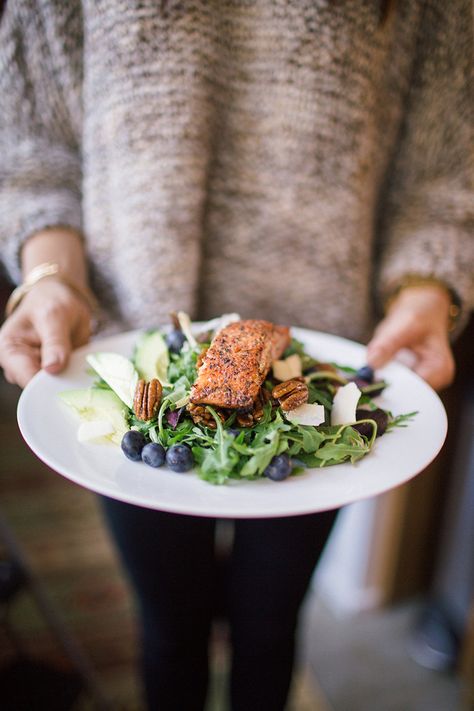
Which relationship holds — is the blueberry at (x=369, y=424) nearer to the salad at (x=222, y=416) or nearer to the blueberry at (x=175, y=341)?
the salad at (x=222, y=416)

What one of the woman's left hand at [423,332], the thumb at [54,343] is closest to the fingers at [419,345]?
the woman's left hand at [423,332]

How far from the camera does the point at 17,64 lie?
1.08m

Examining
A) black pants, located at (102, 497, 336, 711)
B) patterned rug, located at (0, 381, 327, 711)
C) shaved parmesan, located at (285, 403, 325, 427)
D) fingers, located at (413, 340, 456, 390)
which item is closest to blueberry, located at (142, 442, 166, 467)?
shaved parmesan, located at (285, 403, 325, 427)

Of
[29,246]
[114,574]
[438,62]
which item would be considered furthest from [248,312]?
[114,574]

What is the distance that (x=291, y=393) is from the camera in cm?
88

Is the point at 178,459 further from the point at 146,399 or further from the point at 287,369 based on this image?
the point at 287,369

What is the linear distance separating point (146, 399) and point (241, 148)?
602 millimetres

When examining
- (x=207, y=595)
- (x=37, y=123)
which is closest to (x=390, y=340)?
(x=207, y=595)

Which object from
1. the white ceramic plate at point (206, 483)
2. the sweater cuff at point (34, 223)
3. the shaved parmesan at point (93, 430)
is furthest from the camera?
the sweater cuff at point (34, 223)

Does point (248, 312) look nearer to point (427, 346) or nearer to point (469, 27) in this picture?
point (427, 346)

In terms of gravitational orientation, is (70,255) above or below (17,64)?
below

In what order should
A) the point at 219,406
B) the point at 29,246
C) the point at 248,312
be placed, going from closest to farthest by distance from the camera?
1. the point at 219,406
2. the point at 29,246
3. the point at 248,312

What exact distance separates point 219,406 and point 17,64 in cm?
81

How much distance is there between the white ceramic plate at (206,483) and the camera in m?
0.72
